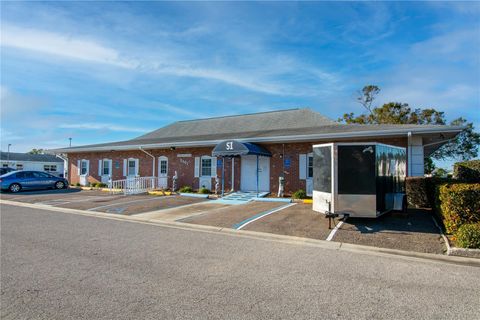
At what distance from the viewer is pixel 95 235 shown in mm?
8320

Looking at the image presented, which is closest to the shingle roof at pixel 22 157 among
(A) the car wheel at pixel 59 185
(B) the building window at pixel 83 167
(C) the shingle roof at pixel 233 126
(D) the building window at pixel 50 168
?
(D) the building window at pixel 50 168

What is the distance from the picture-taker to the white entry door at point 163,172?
21.0m

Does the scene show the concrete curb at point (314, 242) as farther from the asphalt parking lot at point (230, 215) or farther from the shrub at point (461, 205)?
the shrub at point (461, 205)

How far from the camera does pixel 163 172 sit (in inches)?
839

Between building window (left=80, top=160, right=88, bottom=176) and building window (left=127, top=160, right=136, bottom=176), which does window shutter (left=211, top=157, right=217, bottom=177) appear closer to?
building window (left=127, top=160, right=136, bottom=176)

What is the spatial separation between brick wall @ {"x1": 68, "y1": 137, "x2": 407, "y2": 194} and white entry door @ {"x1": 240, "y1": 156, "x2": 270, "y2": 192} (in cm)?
25

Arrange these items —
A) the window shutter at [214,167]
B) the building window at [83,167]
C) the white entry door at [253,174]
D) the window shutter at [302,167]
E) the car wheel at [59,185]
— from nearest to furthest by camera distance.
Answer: the window shutter at [302,167], the white entry door at [253,174], the window shutter at [214,167], the car wheel at [59,185], the building window at [83,167]

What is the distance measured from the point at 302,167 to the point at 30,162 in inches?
1973

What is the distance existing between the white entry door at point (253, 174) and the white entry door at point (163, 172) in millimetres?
5704

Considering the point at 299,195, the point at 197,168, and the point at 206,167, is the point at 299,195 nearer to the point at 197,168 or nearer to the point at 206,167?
the point at 206,167

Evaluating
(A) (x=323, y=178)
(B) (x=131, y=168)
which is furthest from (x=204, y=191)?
(A) (x=323, y=178)

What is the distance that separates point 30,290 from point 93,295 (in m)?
0.99

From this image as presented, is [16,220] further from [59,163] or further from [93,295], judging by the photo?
[59,163]

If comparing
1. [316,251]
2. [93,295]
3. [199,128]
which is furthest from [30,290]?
[199,128]
